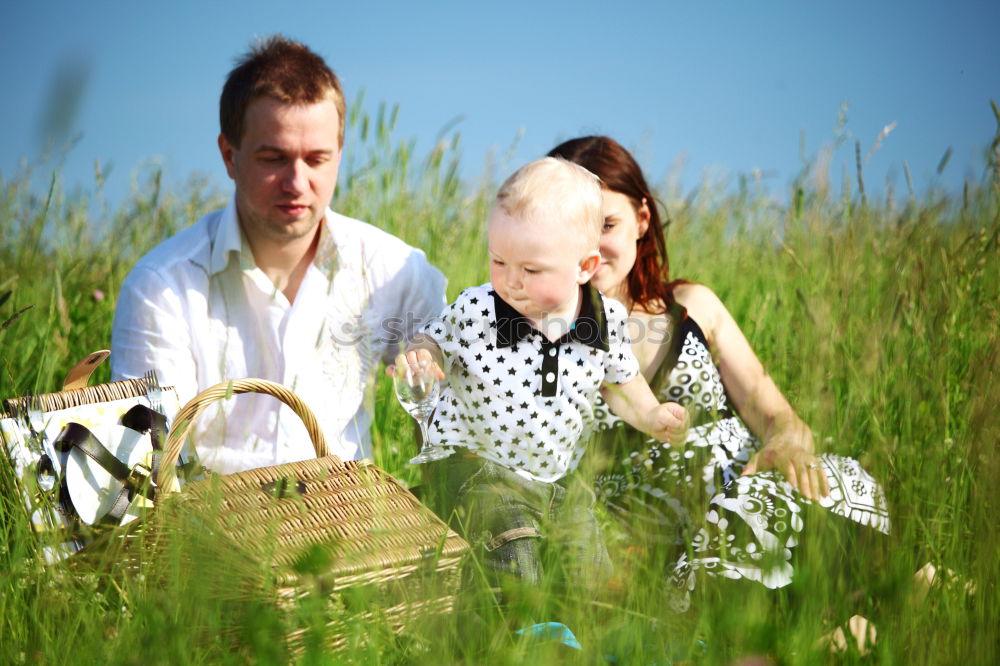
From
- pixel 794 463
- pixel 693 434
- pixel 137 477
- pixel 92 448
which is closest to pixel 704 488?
pixel 693 434

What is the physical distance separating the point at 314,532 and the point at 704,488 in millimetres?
1112

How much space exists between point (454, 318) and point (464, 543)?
653mm

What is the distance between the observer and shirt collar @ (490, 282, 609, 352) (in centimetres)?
238

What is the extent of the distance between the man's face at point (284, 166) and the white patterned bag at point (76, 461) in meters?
0.76

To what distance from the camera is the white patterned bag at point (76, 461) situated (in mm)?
2059

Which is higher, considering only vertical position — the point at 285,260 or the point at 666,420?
the point at 285,260

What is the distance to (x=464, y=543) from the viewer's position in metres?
2.04

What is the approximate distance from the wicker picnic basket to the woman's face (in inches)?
35.1

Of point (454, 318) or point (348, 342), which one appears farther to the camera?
point (348, 342)

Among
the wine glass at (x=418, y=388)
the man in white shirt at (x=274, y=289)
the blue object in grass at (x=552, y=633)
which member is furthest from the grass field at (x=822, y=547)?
the wine glass at (x=418, y=388)

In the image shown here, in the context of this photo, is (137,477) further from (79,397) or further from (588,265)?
(588,265)

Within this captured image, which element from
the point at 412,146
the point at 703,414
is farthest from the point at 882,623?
the point at 412,146

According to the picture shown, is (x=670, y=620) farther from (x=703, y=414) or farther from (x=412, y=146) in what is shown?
(x=412, y=146)

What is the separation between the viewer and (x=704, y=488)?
2498 millimetres
